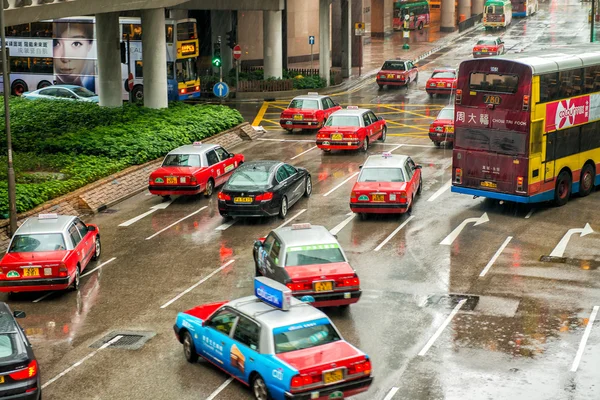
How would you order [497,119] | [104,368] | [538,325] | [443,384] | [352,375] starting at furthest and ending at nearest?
[497,119]
[538,325]
[104,368]
[443,384]
[352,375]

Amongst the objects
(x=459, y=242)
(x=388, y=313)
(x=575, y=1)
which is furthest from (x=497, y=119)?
(x=575, y=1)

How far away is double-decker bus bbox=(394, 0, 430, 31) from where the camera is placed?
94625 millimetres

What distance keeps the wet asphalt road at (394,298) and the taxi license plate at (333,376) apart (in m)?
1.28

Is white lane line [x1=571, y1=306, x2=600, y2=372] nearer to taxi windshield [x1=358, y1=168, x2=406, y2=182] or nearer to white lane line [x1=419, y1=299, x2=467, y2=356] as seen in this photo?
white lane line [x1=419, y1=299, x2=467, y2=356]

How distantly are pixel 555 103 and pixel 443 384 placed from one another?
532 inches

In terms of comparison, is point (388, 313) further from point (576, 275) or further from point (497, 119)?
point (497, 119)

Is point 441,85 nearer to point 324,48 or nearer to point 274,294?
point 324,48

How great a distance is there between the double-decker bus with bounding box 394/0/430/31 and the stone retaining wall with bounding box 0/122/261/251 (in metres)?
62.6

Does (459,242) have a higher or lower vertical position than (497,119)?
lower

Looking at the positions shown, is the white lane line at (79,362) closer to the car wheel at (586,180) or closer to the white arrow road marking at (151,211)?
the white arrow road marking at (151,211)

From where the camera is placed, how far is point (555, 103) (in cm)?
2844

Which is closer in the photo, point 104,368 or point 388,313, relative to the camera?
point 104,368

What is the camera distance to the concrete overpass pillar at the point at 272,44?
57.0m

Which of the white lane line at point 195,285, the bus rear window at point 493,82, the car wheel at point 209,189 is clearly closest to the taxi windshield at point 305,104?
the car wheel at point 209,189
